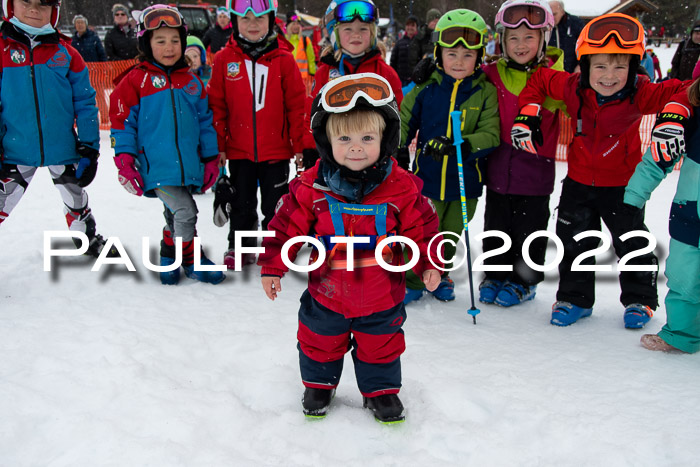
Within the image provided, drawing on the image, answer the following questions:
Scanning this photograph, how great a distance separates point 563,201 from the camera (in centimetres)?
379

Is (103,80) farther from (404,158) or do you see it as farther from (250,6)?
(404,158)

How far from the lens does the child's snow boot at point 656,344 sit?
3.27 m

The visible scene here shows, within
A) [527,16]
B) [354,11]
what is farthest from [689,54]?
[354,11]

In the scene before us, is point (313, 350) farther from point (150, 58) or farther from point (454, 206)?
point (150, 58)

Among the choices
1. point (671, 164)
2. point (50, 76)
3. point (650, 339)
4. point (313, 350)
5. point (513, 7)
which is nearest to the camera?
point (313, 350)

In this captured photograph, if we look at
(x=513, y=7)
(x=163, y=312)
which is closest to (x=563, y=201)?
(x=513, y=7)

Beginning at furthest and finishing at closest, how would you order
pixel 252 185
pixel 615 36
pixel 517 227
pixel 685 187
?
pixel 252 185
pixel 517 227
pixel 615 36
pixel 685 187

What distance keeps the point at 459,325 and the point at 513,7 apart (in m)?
2.30

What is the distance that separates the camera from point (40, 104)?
3.96 meters

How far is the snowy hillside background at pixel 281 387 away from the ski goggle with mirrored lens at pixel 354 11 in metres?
2.17

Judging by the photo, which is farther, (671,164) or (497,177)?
(497,177)

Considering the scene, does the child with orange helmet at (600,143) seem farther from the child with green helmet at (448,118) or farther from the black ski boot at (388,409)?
the black ski boot at (388,409)

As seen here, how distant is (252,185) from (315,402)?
7.76 ft

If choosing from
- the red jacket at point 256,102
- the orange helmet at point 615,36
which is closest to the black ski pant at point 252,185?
the red jacket at point 256,102
